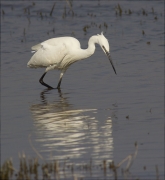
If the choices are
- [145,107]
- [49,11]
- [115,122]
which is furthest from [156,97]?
[49,11]

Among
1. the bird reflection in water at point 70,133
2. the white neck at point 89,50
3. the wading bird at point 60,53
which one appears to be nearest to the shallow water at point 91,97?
the bird reflection in water at point 70,133

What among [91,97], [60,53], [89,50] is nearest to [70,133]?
[91,97]

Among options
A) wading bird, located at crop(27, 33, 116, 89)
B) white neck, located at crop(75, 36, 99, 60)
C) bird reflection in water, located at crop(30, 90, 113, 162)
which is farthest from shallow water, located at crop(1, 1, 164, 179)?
white neck, located at crop(75, 36, 99, 60)

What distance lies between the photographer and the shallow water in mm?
6895

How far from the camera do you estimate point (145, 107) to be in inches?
357

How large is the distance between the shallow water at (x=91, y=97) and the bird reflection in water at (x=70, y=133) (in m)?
0.01

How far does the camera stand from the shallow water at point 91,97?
6.89 metres

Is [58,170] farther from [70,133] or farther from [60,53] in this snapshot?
[60,53]

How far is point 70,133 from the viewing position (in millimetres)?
7664

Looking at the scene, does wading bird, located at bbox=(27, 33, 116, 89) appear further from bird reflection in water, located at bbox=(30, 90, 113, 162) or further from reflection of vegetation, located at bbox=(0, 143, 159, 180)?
reflection of vegetation, located at bbox=(0, 143, 159, 180)

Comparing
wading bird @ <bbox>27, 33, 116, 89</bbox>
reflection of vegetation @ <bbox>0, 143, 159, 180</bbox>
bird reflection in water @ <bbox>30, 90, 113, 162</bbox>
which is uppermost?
wading bird @ <bbox>27, 33, 116, 89</bbox>

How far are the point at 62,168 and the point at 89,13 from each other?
560 inches

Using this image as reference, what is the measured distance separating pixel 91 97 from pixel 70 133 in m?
2.53

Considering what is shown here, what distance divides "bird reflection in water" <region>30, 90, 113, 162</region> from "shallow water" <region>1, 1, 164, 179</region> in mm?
11
